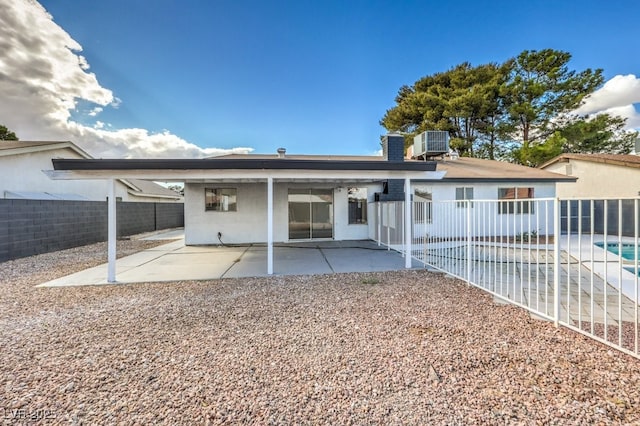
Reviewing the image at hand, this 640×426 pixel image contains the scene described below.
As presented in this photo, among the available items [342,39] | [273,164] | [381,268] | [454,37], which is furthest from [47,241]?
[454,37]

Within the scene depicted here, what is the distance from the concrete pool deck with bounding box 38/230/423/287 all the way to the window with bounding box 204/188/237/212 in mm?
1691

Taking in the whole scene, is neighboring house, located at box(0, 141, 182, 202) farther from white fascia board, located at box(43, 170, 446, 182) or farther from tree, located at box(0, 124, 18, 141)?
tree, located at box(0, 124, 18, 141)

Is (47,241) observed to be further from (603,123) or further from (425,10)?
(603,123)

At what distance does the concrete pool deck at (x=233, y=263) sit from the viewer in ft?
20.9

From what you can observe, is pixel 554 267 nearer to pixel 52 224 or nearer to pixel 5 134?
pixel 52 224

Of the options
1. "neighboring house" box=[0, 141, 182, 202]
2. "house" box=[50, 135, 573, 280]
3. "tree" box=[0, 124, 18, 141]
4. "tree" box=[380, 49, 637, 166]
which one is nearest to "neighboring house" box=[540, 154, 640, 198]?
"tree" box=[380, 49, 637, 166]

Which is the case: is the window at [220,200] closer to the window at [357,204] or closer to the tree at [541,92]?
the window at [357,204]

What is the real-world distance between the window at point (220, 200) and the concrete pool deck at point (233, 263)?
1691 millimetres

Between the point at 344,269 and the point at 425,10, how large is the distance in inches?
513

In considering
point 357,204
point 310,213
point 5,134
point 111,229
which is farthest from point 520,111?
point 5,134

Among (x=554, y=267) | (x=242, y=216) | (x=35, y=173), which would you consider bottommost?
(x=554, y=267)

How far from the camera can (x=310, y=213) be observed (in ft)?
38.9

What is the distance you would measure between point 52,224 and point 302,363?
11.6 metres

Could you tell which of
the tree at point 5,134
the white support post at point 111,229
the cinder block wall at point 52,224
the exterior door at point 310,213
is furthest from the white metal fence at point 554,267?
the tree at point 5,134
